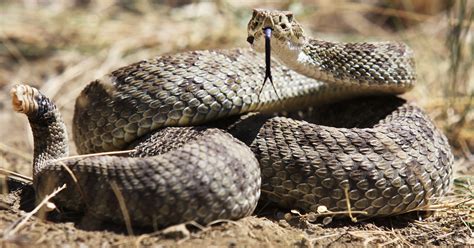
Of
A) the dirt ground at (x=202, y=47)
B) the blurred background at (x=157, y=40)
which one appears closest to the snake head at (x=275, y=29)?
the dirt ground at (x=202, y=47)

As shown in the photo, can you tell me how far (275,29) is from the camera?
5.36 metres

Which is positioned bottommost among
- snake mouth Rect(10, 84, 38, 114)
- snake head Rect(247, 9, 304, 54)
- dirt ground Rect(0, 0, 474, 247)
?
dirt ground Rect(0, 0, 474, 247)

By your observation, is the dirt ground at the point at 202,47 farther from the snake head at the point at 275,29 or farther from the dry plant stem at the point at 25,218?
the snake head at the point at 275,29

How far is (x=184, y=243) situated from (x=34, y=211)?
1091 millimetres

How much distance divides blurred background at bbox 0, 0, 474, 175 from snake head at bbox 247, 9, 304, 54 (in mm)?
2820

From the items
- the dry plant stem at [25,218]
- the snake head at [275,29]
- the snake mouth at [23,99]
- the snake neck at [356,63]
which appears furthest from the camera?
the snake neck at [356,63]

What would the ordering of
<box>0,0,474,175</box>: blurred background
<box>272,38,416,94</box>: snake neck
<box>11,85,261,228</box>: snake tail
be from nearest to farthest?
<box>11,85,261,228</box>: snake tail
<box>272,38,416,94</box>: snake neck
<box>0,0,474,175</box>: blurred background

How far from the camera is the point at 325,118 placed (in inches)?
272

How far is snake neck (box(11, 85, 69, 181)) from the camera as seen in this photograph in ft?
16.7

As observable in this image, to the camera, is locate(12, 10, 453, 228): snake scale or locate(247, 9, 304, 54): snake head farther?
locate(247, 9, 304, 54): snake head

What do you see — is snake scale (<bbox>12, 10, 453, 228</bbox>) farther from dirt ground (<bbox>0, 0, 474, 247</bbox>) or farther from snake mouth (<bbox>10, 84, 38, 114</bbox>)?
dirt ground (<bbox>0, 0, 474, 247</bbox>)

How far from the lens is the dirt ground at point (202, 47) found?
14.9 ft

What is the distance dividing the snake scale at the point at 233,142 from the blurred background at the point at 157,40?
6.01 feet

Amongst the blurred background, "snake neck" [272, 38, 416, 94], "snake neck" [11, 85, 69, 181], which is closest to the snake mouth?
"snake neck" [11, 85, 69, 181]
